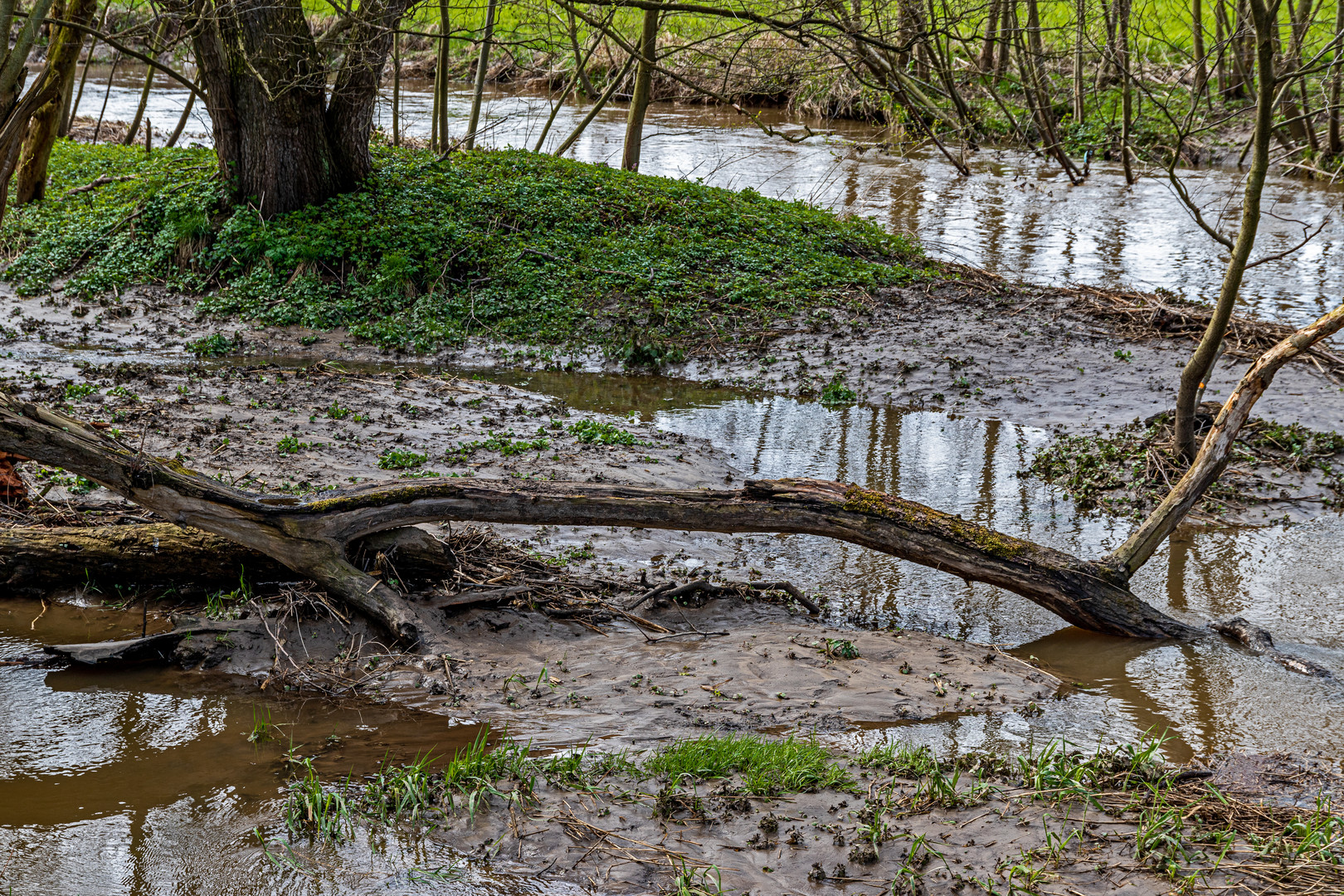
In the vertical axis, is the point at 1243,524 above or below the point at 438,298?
below

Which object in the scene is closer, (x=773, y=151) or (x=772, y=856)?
(x=772, y=856)

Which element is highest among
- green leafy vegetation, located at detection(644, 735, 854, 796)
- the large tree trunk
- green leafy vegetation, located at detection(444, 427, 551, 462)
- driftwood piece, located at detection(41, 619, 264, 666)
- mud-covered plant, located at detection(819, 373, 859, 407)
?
the large tree trunk

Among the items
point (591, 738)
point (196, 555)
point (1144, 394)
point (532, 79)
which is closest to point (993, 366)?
point (1144, 394)

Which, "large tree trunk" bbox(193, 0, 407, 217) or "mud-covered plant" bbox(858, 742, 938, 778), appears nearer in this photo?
"mud-covered plant" bbox(858, 742, 938, 778)

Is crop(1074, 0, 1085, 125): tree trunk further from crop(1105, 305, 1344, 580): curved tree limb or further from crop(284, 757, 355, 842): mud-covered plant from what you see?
crop(284, 757, 355, 842): mud-covered plant

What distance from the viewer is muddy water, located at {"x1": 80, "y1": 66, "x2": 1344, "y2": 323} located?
1351 centimetres

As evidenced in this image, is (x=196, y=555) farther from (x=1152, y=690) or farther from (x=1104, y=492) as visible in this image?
(x=1104, y=492)

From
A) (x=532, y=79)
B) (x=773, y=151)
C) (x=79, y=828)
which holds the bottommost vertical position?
(x=79, y=828)

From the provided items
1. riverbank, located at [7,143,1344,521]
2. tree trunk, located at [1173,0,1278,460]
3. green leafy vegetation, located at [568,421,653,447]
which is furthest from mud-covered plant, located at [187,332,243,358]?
tree trunk, located at [1173,0,1278,460]

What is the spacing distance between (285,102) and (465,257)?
2627mm

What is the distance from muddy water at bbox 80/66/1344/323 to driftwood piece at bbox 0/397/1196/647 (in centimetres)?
594

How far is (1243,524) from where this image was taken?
23.7 feet

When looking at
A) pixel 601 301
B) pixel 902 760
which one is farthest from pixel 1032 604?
pixel 601 301

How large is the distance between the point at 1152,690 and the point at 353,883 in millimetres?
3963
